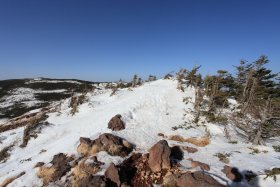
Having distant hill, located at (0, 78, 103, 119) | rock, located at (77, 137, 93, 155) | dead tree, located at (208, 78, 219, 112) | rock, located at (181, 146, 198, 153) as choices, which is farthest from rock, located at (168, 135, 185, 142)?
distant hill, located at (0, 78, 103, 119)

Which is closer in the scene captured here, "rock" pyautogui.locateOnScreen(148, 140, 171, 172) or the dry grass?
"rock" pyautogui.locateOnScreen(148, 140, 171, 172)

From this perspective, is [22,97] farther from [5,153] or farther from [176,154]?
[176,154]

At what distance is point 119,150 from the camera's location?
1623cm

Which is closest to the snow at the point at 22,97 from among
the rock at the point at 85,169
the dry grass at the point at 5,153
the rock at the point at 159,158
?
the dry grass at the point at 5,153

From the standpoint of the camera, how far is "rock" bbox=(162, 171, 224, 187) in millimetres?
10969

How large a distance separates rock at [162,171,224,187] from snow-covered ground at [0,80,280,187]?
1557 mm

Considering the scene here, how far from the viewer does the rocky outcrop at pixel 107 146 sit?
16.2m

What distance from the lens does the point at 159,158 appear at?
14.4 m

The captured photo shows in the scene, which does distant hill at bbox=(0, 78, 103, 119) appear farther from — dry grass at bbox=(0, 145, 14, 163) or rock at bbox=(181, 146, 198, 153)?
rock at bbox=(181, 146, 198, 153)

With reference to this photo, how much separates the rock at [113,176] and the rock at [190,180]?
273 centimetres

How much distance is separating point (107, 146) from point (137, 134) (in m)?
4.31

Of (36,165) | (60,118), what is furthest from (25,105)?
(36,165)

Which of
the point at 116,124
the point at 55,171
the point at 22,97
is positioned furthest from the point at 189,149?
the point at 22,97

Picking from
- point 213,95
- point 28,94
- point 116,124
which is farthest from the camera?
point 28,94
